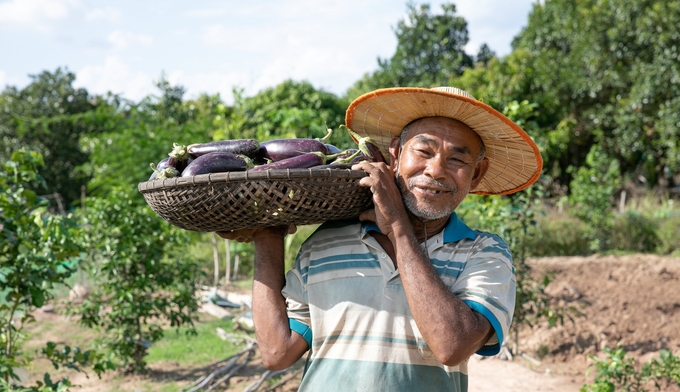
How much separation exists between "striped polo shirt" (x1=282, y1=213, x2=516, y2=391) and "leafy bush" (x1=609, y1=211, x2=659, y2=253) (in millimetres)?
10638

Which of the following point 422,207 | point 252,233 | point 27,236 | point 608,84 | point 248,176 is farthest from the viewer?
point 608,84

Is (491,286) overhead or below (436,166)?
below

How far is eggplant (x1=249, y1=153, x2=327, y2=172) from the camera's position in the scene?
5.65 feet

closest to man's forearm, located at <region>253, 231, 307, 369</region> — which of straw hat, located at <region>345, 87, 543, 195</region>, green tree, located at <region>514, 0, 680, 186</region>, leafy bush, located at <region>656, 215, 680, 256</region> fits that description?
straw hat, located at <region>345, 87, 543, 195</region>

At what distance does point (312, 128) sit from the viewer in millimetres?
10977

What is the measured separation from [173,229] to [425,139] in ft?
13.8

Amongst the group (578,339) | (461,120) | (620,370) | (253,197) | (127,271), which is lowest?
(578,339)

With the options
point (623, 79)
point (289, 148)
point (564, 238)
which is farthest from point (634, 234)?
point (289, 148)

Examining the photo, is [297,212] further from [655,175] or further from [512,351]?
[655,175]

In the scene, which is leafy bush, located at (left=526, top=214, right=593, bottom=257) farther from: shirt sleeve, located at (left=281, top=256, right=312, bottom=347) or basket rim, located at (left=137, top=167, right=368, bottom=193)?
basket rim, located at (left=137, top=167, right=368, bottom=193)

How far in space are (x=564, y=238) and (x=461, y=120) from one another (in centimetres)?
980

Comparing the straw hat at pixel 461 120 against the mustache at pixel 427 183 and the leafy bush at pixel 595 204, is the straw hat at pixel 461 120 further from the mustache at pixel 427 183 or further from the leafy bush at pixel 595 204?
the leafy bush at pixel 595 204

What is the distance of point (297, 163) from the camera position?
175cm

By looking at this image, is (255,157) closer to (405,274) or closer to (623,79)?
(405,274)
